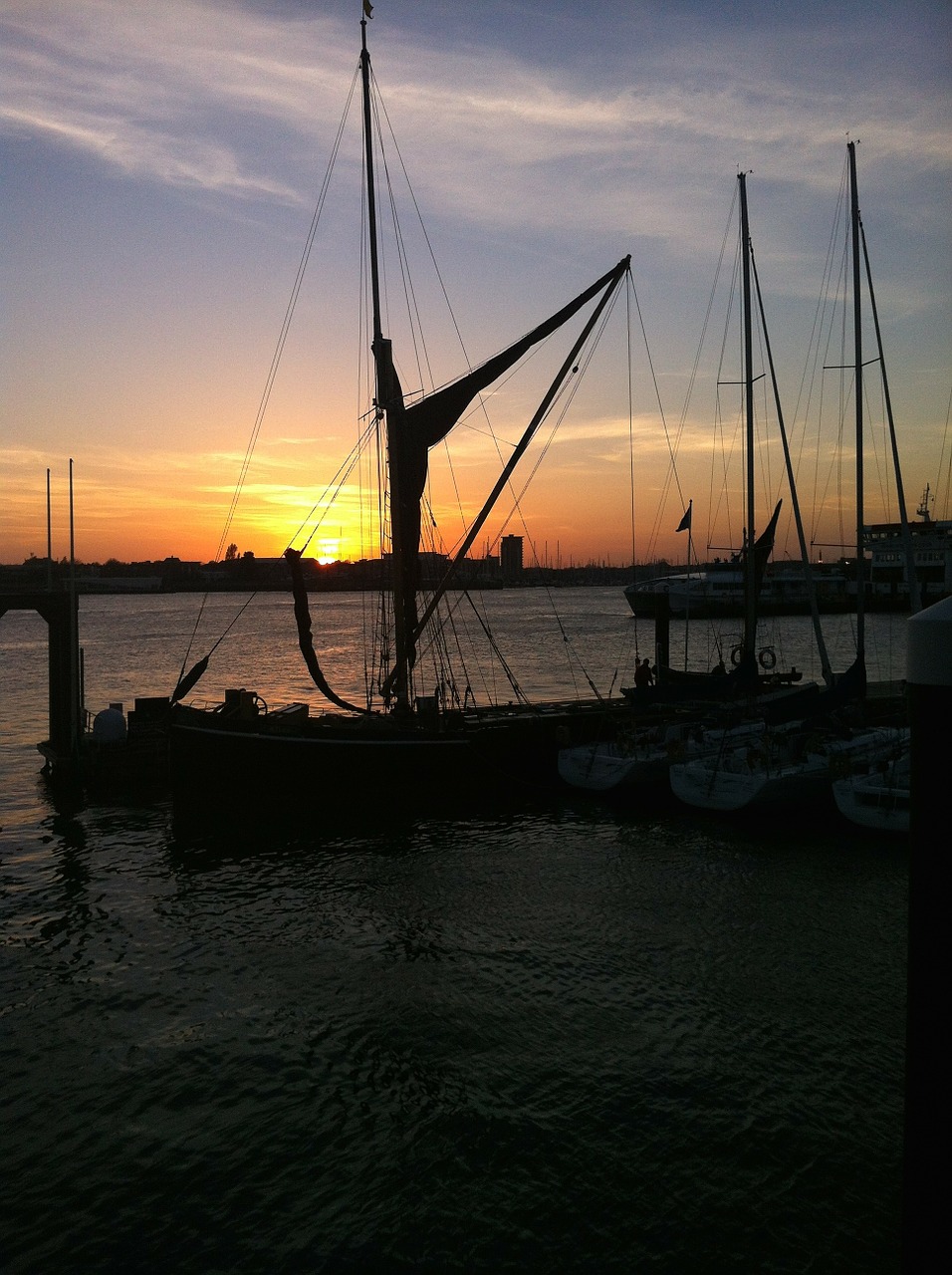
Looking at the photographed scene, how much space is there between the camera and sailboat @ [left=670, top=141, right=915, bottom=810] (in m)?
24.1

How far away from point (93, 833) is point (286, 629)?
122 meters

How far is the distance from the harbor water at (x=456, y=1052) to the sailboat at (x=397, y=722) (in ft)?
9.66

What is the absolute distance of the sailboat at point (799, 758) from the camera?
78.9ft

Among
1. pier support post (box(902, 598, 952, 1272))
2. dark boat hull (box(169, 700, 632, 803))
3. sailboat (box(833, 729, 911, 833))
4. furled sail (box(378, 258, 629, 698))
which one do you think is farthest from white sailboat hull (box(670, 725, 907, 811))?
pier support post (box(902, 598, 952, 1272))

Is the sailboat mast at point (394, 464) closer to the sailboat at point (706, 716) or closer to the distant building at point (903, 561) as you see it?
the sailboat at point (706, 716)

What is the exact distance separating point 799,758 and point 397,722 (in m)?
11.5

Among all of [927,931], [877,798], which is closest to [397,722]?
[877,798]

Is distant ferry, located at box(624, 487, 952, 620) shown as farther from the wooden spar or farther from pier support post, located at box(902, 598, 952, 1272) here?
pier support post, located at box(902, 598, 952, 1272)

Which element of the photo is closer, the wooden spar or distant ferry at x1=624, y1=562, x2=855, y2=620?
the wooden spar

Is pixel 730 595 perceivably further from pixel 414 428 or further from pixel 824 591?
pixel 414 428

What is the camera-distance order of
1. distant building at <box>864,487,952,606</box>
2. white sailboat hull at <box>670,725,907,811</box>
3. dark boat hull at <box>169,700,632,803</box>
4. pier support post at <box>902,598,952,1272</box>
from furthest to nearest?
distant building at <box>864,487,952,606</box> → dark boat hull at <box>169,700,632,803</box> → white sailboat hull at <box>670,725,907,811</box> → pier support post at <box>902,598,952,1272</box>

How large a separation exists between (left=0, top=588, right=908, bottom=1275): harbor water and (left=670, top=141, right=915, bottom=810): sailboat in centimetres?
114

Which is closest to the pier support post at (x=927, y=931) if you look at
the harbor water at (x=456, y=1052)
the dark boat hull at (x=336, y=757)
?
the harbor water at (x=456, y=1052)

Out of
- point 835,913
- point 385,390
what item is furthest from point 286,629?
point 835,913
